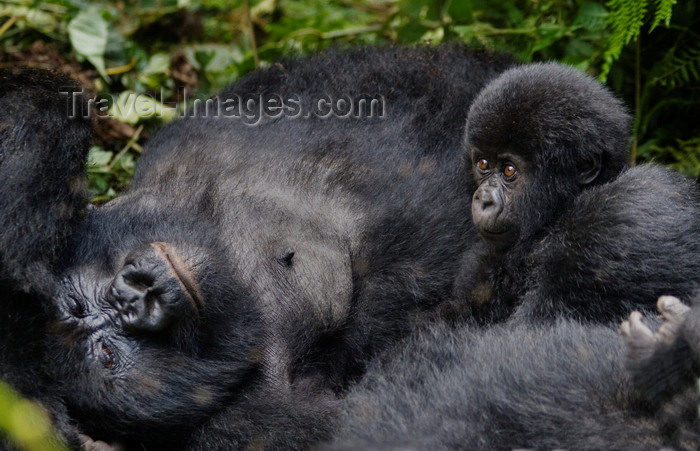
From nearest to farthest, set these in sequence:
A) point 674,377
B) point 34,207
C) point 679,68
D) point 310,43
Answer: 1. point 674,377
2. point 34,207
3. point 679,68
4. point 310,43

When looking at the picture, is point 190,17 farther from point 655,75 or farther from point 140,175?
point 655,75

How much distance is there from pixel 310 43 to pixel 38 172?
2.41m

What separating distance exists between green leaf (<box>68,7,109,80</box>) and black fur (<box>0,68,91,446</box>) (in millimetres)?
1604

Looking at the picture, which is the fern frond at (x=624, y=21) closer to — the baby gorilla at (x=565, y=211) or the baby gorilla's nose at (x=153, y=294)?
the baby gorilla at (x=565, y=211)

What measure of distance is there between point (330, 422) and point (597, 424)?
2.43 feet

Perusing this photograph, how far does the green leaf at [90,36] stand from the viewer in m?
4.13

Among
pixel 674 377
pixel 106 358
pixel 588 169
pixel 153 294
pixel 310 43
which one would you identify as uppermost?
pixel 674 377

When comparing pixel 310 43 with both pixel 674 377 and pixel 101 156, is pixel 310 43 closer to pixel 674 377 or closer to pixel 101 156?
pixel 101 156

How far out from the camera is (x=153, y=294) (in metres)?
2.34

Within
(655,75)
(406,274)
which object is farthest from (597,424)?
(655,75)

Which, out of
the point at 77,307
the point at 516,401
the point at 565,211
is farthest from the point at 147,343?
the point at 565,211

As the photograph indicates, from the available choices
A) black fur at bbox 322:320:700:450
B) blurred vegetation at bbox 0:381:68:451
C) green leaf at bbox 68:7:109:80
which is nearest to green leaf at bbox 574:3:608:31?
black fur at bbox 322:320:700:450

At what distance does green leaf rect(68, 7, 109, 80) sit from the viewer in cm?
413

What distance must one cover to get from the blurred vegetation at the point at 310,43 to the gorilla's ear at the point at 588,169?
58cm
